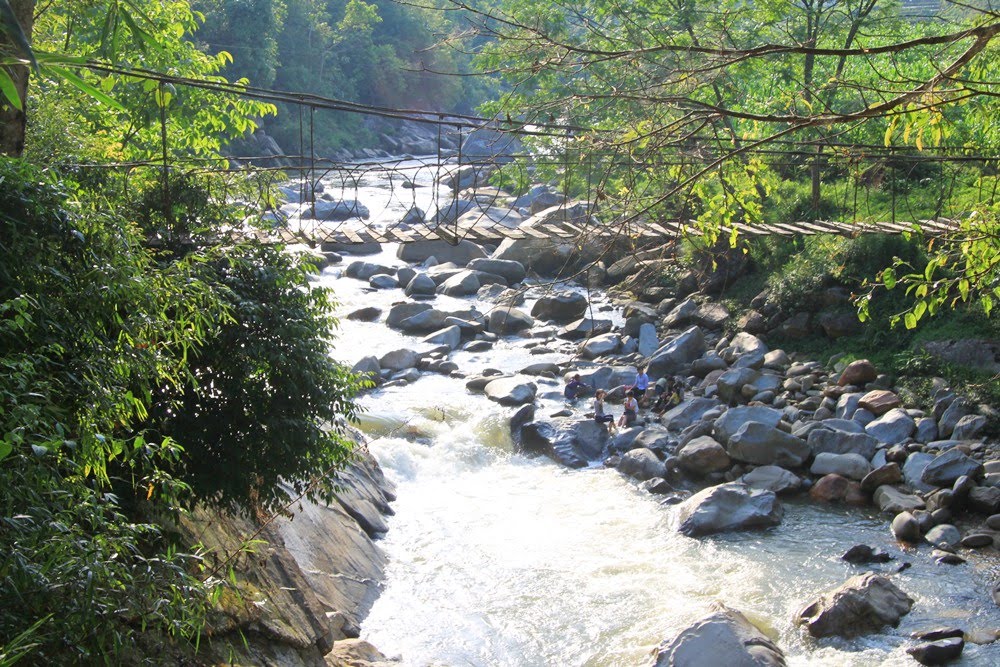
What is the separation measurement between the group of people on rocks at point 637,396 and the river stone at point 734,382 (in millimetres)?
545

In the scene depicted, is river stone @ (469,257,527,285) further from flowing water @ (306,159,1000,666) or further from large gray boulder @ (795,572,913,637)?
large gray boulder @ (795,572,913,637)

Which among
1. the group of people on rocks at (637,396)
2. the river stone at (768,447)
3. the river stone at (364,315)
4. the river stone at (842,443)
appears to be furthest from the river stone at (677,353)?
the river stone at (364,315)

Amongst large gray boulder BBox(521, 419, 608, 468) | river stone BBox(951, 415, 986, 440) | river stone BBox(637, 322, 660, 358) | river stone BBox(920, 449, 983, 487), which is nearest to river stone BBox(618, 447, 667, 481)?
large gray boulder BBox(521, 419, 608, 468)

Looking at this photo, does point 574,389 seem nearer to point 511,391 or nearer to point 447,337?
point 511,391

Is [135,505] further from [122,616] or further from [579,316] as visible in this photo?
[579,316]

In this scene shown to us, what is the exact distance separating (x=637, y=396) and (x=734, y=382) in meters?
1.22

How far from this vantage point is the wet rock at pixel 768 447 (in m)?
10.2

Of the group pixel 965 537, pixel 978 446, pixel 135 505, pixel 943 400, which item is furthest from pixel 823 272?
pixel 135 505

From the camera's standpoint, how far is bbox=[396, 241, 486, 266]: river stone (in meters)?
20.0

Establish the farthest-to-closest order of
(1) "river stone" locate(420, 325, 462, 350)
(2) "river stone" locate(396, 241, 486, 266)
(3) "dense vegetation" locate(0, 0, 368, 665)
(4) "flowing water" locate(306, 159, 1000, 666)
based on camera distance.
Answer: (2) "river stone" locate(396, 241, 486, 266) < (1) "river stone" locate(420, 325, 462, 350) < (4) "flowing water" locate(306, 159, 1000, 666) < (3) "dense vegetation" locate(0, 0, 368, 665)

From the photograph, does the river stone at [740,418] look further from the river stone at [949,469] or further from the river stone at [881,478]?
the river stone at [949,469]

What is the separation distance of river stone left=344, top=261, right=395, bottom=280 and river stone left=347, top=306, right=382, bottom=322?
2434 millimetres

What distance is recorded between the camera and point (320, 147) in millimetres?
33250

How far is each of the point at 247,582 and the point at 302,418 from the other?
37.3 inches
